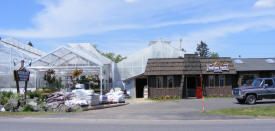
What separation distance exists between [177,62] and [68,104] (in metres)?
14.2

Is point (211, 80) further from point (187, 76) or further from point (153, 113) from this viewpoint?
point (153, 113)

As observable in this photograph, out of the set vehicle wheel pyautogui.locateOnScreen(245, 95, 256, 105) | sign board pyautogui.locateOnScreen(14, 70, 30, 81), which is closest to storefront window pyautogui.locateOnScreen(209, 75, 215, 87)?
vehicle wheel pyautogui.locateOnScreen(245, 95, 256, 105)

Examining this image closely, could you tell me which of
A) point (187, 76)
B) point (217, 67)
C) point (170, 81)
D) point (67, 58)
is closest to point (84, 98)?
point (170, 81)

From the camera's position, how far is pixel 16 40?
4769 cm

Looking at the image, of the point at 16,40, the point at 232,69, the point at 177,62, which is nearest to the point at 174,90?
the point at 177,62

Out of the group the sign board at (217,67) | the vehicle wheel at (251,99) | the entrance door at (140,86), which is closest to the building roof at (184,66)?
the sign board at (217,67)

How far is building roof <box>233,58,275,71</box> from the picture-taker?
3219cm

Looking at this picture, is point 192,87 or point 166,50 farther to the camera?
point 166,50

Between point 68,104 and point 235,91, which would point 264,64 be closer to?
point 235,91

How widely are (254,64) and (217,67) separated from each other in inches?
186

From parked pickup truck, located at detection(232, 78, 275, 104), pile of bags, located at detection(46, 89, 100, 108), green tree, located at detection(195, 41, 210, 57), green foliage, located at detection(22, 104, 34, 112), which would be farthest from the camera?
green tree, located at detection(195, 41, 210, 57)

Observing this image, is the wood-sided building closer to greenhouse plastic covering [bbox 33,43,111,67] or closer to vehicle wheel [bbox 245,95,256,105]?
greenhouse plastic covering [bbox 33,43,111,67]

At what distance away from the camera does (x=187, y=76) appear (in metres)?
31.9

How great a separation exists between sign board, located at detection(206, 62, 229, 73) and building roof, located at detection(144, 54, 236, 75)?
0.12 meters
